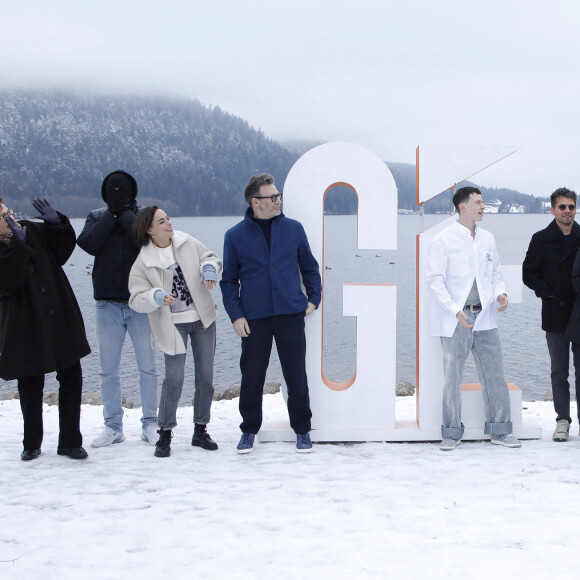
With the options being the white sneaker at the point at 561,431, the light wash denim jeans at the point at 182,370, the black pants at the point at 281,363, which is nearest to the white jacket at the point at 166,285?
the light wash denim jeans at the point at 182,370

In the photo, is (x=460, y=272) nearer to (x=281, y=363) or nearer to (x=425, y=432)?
(x=425, y=432)

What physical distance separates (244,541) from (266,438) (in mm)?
1937

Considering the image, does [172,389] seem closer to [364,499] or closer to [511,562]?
[364,499]

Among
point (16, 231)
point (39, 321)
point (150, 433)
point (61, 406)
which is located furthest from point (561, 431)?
point (16, 231)

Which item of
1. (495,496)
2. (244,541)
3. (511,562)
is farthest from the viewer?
(495,496)

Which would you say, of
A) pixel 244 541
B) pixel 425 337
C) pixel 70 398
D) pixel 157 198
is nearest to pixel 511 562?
pixel 244 541

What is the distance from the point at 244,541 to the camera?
350 cm

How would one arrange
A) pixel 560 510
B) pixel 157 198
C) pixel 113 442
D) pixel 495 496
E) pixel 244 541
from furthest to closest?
pixel 157 198
pixel 113 442
pixel 495 496
pixel 560 510
pixel 244 541

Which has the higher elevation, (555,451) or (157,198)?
(157,198)

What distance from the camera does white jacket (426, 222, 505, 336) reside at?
5105mm

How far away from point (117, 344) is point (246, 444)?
126 centimetres

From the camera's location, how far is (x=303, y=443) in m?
5.19

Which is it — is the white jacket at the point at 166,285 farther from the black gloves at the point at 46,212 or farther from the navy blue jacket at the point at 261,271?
the black gloves at the point at 46,212

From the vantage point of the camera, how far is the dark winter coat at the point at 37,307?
4.73 meters
